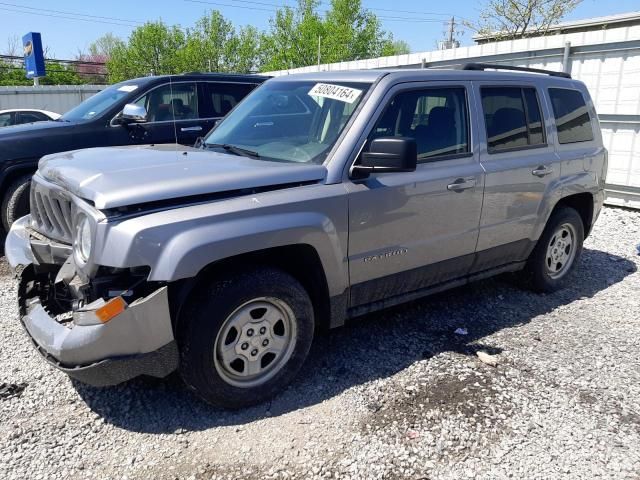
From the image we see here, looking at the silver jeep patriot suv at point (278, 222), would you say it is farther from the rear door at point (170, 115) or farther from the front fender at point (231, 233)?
the rear door at point (170, 115)

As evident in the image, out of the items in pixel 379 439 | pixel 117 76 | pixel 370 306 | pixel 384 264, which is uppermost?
pixel 117 76

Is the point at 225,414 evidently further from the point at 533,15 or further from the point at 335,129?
the point at 533,15

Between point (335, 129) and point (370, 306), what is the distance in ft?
3.95

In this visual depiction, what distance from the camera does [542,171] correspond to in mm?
4430

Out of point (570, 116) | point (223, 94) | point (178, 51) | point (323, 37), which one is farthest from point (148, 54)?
point (570, 116)

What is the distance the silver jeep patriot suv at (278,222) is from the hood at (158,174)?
1 centimetres

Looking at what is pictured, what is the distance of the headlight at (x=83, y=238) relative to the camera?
2.68 meters

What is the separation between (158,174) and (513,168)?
2.72m

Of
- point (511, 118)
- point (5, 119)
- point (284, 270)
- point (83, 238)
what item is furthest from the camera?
point (5, 119)

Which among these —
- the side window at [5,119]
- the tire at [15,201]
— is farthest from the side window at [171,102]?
the side window at [5,119]

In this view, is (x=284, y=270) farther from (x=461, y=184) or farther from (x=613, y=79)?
(x=613, y=79)

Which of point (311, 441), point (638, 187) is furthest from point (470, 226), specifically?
point (638, 187)

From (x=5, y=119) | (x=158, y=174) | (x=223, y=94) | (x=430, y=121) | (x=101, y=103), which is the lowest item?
(x=158, y=174)

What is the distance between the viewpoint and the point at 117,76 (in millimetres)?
38000
